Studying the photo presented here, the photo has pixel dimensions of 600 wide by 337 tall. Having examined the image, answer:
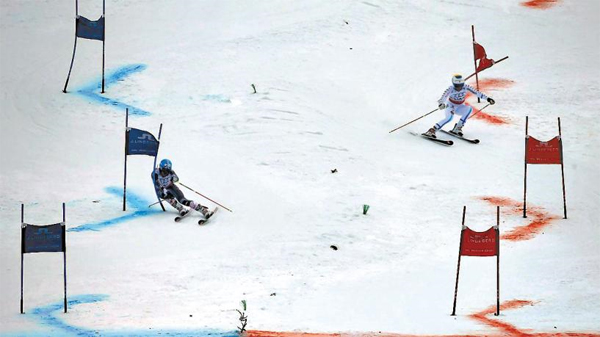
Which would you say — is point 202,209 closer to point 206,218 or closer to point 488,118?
point 206,218

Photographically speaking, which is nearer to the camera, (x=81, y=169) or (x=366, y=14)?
(x=81, y=169)

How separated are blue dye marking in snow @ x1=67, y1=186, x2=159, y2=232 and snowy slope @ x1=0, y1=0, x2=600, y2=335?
0.16ft

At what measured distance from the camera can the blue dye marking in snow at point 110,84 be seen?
91.6 ft

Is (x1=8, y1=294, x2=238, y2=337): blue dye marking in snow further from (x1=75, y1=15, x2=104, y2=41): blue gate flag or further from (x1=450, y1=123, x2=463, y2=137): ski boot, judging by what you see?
(x1=450, y1=123, x2=463, y2=137): ski boot

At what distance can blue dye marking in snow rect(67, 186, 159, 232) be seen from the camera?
22719 millimetres

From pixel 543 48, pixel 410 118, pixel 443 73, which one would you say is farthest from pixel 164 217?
pixel 543 48

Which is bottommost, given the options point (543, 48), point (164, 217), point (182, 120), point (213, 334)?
point (213, 334)

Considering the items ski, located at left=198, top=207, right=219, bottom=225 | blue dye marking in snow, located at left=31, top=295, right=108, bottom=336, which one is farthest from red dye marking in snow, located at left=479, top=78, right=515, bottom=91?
blue dye marking in snow, located at left=31, top=295, right=108, bottom=336

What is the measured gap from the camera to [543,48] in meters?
32.2

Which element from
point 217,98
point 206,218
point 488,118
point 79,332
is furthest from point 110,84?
point 79,332

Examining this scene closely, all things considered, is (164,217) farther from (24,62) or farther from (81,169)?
(24,62)

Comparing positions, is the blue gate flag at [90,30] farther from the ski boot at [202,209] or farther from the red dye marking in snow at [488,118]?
the red dye marking in snow at [488,118]

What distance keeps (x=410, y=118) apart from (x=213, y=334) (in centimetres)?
1159

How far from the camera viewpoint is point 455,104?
1085 inches
